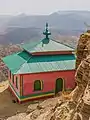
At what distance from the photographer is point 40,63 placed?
59.9ft

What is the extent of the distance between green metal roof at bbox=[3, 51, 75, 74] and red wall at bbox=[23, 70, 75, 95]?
14.1 inches

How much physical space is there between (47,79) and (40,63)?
117 cm

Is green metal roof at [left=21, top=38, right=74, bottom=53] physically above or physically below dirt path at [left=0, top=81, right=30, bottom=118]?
above

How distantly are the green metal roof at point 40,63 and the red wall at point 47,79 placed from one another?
36cm

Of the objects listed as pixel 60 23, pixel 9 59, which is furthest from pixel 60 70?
pixel 60 23

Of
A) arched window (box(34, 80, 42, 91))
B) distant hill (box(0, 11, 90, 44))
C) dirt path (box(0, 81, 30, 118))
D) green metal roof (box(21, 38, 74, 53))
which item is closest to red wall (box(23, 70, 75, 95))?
arched window (box(34, 80, 42, 91))

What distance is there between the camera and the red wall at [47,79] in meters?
17.8

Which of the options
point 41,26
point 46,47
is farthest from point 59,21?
point 46,47

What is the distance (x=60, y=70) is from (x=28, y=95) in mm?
2694

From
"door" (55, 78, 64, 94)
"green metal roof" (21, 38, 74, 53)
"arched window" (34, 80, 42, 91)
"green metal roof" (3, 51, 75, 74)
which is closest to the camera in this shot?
"green metal roof" (3, 51, 75, 74)

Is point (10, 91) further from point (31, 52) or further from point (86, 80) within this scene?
point (86, 80)

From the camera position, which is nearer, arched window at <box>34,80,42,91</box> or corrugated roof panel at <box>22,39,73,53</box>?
arched window at <box>34,80,42,91</box>

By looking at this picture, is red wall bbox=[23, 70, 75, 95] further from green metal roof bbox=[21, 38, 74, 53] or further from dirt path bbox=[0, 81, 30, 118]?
green metal roof bbox=[21, 38, 74, 53]

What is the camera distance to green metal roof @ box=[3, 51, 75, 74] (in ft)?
58.0
